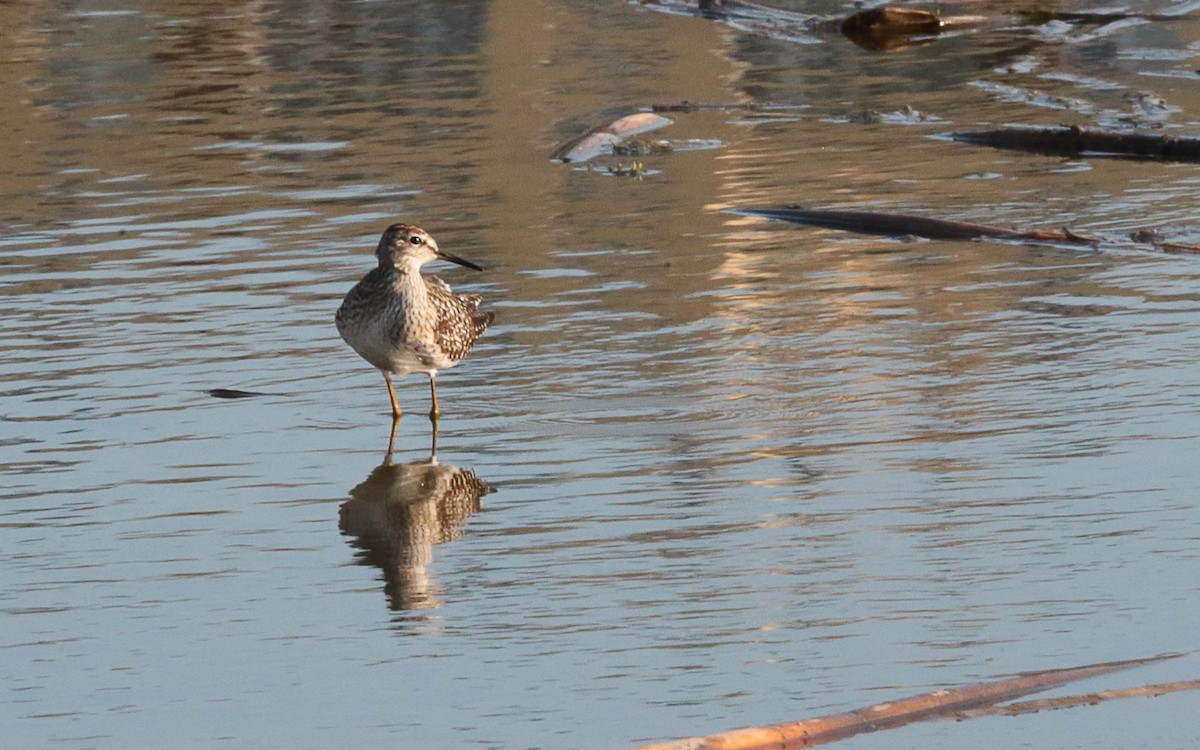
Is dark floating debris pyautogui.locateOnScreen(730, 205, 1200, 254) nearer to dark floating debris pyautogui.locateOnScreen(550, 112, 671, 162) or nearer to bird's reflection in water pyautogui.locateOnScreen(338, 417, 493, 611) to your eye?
dark floating debris pyautogui.locateOnScreen(550, 112, 671, 162)

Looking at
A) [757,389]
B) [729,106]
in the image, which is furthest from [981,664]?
[729,106]

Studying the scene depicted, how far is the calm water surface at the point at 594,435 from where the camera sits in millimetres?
5957

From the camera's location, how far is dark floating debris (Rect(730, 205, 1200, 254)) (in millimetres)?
11805

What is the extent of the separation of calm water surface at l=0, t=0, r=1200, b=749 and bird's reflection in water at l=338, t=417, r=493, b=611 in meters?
0.03

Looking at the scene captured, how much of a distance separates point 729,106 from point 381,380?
7.40 m

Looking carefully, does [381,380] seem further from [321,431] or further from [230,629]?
[230,629]

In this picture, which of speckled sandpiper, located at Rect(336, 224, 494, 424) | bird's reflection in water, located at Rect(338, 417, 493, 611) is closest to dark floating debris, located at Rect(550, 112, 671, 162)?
speckled sandpiper, located at Rect(336, 224, 494, 424)

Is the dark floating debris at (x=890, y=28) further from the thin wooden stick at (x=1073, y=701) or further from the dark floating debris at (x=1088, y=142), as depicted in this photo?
the thin wooden stick at (x=1073, y=701)

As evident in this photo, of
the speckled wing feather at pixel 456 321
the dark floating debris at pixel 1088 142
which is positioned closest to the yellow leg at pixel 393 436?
the speckled wing feather at pixel 456 321

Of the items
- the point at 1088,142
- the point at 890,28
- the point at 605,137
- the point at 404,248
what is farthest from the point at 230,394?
the point at 890,28

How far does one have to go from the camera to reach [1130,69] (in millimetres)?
17953

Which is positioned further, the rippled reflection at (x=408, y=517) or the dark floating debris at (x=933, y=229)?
the dark floating debris at (x=933, y=229)

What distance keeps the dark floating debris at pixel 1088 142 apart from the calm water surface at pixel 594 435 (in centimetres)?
17

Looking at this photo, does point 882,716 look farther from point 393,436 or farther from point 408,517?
point 393,436
